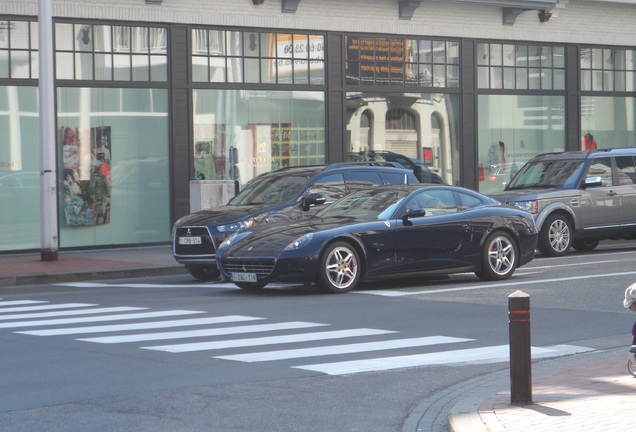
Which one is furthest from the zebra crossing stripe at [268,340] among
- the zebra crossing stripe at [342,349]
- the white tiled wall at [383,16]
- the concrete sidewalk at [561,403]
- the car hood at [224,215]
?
the white tiled wall at [383,16]

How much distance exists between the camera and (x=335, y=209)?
16516 millimetres

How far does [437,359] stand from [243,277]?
5646mm

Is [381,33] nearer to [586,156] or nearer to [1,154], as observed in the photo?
[586,156]

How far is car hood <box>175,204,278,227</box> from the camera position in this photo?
59.0ft

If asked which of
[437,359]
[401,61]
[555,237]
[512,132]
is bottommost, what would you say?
[437,359]

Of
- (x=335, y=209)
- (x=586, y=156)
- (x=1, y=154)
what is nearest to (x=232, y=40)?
(x=1, y=154)

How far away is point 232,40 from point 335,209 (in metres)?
9.91

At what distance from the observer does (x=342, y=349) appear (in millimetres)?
10734

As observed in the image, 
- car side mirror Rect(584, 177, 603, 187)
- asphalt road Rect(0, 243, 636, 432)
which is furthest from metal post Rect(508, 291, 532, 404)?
car side mirror Rect(584, 177, 603, 187)

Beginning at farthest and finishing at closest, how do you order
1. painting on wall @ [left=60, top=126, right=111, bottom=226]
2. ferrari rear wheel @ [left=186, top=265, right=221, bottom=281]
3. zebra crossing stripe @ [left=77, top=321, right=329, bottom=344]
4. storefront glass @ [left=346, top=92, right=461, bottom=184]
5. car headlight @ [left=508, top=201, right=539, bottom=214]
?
storefront glass @ [left=346, top=92, right=461, bottom=184], painting on wall @ [left=60, top=126, right=111, bottom=226], car headlight @ [left=508, top=201, right=539, bottom=214], ferrari rear wheel @ [left=186, top=265, right=221, bottom=281], zebra crossing stripe @ [left=77, top=321, right=329, bottom=344]

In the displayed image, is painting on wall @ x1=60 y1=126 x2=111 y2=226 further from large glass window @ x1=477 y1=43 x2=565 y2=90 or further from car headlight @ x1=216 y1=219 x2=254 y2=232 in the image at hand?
large glass window @ x1=477 y1=43 x2=565 y2=90

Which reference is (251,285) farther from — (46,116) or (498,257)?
(46,116)

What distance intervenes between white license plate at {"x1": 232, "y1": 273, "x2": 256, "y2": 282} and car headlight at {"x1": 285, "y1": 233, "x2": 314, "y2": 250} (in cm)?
68

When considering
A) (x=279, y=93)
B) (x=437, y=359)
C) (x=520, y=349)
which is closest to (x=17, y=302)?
(x=437, y=359)
